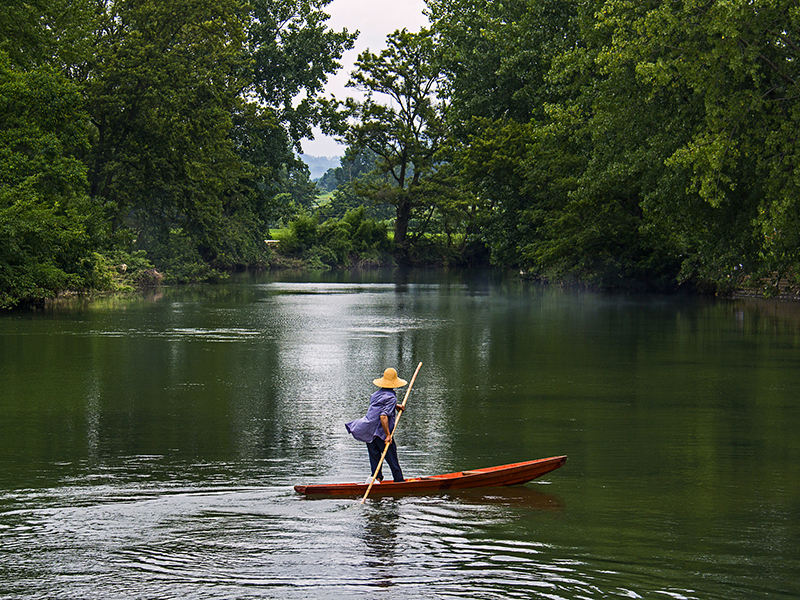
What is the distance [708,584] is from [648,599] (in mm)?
676

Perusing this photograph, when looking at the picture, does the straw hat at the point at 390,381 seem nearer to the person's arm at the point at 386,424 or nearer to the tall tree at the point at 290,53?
the person's arm at the point at 386,424

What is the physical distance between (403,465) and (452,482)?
1.54 meters

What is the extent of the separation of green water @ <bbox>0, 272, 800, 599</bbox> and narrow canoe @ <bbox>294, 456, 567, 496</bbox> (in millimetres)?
133

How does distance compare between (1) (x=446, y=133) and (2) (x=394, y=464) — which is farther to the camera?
(1) (x=446, y=133)

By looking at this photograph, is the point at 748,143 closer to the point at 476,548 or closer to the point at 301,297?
the point at 476,548

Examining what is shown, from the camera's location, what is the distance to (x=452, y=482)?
10500mm

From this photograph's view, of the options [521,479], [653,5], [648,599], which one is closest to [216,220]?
[653,5]

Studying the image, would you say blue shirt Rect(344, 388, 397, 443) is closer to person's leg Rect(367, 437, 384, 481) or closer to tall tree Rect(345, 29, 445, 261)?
person's leg Rect(367, 437, 384, 481)

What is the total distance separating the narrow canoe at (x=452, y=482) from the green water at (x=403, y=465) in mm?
133

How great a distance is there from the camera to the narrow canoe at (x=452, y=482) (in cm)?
1025

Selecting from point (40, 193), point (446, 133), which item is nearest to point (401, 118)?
point (446, 133)

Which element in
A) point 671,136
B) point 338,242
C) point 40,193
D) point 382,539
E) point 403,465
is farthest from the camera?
point 338,242

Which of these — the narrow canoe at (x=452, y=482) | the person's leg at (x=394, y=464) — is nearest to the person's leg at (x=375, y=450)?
the person's leg at (x=394, y=464)

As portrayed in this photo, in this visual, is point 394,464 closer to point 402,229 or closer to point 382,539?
point 382,539
